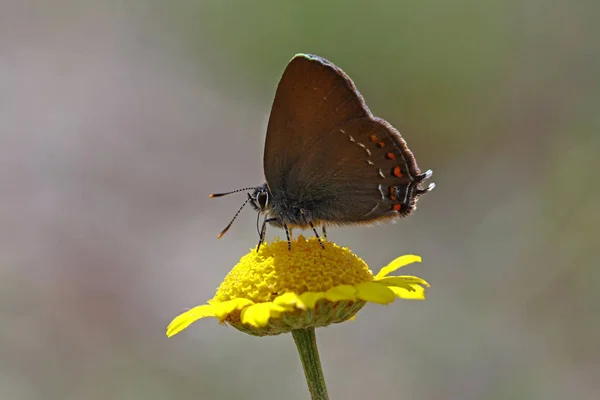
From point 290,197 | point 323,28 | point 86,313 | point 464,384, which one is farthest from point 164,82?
point 290,197

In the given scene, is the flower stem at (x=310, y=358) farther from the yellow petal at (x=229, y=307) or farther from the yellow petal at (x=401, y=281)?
the yellow petal at (x=401, y=281)

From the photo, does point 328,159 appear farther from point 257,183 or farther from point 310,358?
point 257,183

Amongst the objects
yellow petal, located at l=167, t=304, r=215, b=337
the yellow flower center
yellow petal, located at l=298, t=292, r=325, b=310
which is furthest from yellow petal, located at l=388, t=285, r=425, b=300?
yellow petal, located at l=167, t=304, r=215, b=337

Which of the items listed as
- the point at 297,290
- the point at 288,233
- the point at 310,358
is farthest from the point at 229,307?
the point at 288,233

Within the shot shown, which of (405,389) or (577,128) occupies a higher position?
(577,128)

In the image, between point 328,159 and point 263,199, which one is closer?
point 328,159

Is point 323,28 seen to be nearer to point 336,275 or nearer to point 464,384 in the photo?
point 464,384
